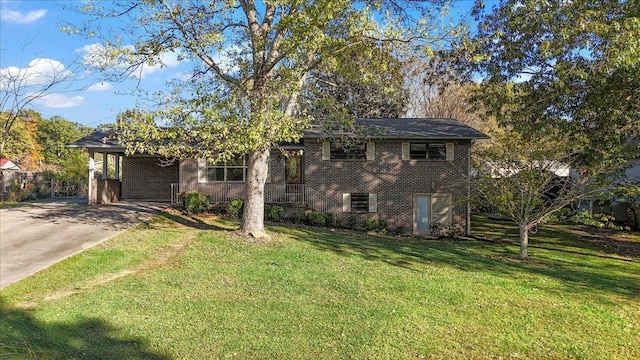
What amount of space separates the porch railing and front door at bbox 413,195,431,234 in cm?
350

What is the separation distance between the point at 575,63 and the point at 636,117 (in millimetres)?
3658

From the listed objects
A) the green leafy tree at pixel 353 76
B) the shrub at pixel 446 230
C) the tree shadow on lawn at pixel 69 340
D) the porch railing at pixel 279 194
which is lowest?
the shrub at pixel 446 230

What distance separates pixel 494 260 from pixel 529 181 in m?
2.26

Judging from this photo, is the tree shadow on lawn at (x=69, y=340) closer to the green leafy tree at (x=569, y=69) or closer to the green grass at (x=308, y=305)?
the green grass at (x=308, y=305)

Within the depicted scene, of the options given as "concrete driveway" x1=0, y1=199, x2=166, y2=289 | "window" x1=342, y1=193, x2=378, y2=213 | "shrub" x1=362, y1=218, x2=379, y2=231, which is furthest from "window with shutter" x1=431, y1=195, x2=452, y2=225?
"concrete driveway" x1=0, y1=199, x2=166, y2=289

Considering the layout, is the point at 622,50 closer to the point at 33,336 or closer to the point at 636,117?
the point at 636,117

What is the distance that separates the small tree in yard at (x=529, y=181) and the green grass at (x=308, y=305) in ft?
4.59

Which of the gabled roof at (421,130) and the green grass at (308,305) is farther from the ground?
the gabled roof at (421,130)

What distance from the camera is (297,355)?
5270 millimetres

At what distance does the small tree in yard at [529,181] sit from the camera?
39.6 feet

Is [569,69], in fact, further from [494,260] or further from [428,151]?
[428,151]

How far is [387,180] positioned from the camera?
65.2 feet

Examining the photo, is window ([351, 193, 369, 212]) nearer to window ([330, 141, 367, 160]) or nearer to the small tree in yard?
window ([330, 141, 367, 160])

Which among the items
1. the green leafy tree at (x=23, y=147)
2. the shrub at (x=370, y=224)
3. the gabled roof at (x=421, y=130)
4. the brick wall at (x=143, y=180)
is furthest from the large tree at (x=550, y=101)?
the green leafy tree at (x=23, y=147)
